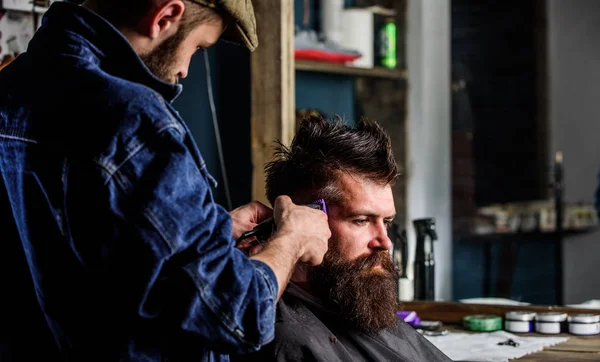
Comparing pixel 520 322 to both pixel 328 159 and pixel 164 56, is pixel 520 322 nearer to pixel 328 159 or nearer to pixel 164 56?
pixel 328 159

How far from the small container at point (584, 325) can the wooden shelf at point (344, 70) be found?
1.72 m

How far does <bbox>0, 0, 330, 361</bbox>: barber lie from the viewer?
1.29m

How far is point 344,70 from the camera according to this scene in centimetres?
411

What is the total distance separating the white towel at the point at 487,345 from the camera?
245 cm

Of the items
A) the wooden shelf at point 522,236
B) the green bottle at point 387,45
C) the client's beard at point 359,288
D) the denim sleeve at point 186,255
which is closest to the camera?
the denim sleeve at point 186,255

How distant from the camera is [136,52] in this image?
1.39 m

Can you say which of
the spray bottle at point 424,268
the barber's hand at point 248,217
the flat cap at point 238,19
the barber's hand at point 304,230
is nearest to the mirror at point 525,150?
the spray bottle at point 424,268

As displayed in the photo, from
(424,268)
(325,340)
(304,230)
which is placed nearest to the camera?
(304,230)

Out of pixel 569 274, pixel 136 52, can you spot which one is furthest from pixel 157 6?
pixel 569 274

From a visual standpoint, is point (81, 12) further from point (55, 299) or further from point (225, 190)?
point (225, 190)

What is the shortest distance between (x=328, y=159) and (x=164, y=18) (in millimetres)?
951

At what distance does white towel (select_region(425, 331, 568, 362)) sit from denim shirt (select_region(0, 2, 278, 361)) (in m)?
1.23

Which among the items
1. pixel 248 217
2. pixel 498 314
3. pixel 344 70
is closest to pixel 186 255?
pixel 248 217

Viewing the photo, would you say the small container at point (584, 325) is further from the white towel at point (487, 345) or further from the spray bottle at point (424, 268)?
the spray bottle at point (424, 268)
